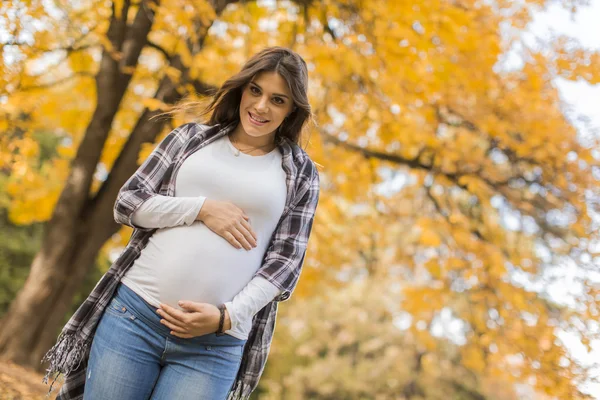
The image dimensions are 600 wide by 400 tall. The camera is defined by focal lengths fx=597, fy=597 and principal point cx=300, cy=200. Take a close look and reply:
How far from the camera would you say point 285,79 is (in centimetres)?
210

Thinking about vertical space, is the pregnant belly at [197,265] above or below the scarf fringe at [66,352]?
above

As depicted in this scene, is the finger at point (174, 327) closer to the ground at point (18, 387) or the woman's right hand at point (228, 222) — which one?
the woman's right hand at point (228, 222)

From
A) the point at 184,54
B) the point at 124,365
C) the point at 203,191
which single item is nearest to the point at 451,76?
the point at 184,54

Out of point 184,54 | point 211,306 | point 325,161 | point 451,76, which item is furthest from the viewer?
point 325,161

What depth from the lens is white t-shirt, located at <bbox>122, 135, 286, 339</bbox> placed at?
1.90m

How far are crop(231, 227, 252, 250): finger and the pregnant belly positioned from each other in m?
0.02

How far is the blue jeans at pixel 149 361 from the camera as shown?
6.08 feet

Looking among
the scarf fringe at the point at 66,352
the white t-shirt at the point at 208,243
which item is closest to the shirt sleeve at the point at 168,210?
Result: the white t-shirt at the point at 208,243

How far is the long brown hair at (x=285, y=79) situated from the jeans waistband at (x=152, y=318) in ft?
2.36

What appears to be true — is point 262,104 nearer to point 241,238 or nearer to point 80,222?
point 241,238

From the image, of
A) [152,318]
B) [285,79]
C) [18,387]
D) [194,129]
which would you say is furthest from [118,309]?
[18,387]

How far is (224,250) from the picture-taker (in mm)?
1938

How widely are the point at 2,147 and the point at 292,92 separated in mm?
3847

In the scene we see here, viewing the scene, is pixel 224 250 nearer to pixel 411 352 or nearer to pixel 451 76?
pixel 451 76
